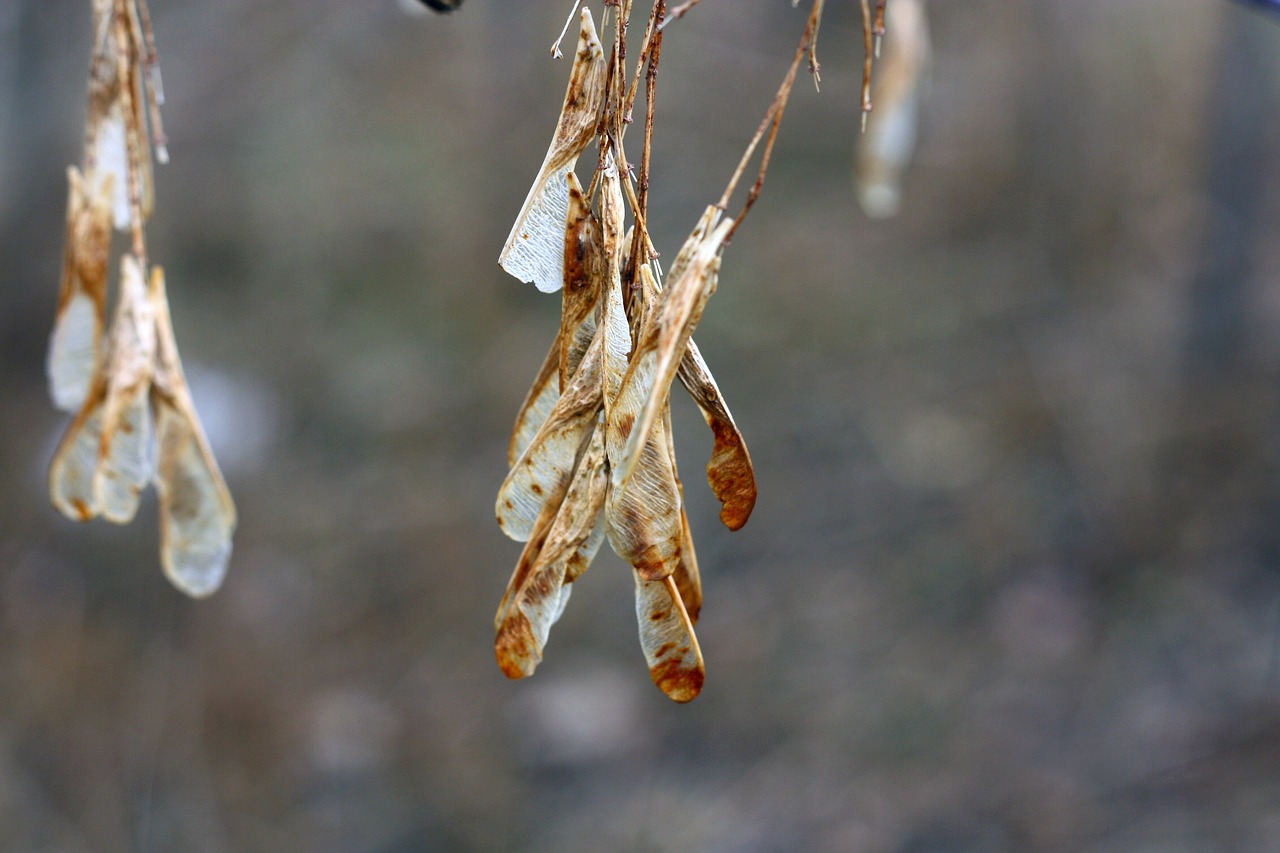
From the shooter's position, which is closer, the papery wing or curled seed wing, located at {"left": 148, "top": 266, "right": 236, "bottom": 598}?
the papery wing

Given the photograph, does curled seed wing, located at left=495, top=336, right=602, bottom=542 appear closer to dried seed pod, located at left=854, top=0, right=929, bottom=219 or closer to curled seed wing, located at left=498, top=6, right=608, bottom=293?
curled seed wing, located at left=498, top=6, right=608, bottom=293

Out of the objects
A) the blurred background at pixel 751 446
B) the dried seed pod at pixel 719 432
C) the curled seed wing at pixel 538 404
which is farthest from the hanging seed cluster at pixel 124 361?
the blurred background at pixel 751 446

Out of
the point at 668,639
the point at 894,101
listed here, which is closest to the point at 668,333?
the point at 668,639

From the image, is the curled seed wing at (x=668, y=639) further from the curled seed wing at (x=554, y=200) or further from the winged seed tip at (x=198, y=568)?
the winged seed tip at (x=198, y=568)

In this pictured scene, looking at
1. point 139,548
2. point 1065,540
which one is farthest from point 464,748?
point 1065,540

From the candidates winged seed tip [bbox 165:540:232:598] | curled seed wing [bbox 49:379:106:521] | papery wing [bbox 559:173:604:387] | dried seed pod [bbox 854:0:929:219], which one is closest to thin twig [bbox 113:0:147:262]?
curled seed wing [bbox 49:379:106:521]

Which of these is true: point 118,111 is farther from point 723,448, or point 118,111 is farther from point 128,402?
point 723,448
